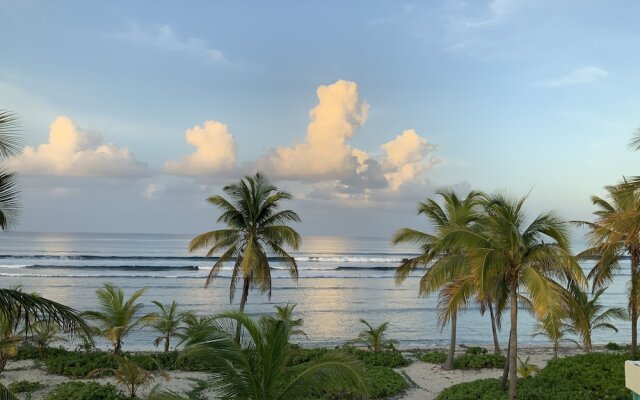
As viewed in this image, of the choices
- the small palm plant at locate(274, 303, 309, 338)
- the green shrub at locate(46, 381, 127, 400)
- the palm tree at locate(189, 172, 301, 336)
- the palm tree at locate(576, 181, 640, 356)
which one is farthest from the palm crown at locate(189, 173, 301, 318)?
the palm tree at locate(576, 181, 640, 356)

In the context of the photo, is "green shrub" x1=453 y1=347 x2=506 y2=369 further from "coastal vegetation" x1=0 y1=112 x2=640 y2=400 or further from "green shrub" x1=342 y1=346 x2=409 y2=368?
"green shrub" x1=342 y1=346 x2=409 y2=368

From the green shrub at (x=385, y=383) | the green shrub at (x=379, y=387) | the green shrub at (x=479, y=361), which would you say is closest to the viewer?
the green shrub at (x=379, y=387)

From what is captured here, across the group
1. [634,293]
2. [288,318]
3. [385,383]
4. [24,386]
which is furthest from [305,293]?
[24,386]

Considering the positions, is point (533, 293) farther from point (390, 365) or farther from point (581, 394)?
point (390, 365)

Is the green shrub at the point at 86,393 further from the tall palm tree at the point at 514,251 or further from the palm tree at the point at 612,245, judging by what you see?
the palm tree at the point at 612,245

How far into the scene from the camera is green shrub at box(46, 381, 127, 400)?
13258 millimetres

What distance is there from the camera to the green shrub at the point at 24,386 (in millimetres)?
14781

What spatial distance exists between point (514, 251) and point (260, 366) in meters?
7.20

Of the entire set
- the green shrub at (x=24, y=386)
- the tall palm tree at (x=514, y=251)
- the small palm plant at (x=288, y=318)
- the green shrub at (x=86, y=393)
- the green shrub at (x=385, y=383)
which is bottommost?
the green shrub at (x=24, y=386)

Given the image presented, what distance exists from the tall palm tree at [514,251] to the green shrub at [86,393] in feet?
31.9

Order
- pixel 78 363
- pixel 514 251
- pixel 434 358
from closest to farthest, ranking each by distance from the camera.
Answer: pixel 514 251
pixel 78 363
pixel 434 358

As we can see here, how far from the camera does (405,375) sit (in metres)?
17.4

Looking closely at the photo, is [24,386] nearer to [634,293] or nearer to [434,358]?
[434,358]

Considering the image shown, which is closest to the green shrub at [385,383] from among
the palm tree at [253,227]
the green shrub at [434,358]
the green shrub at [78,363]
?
the green shrub at [434,358]
